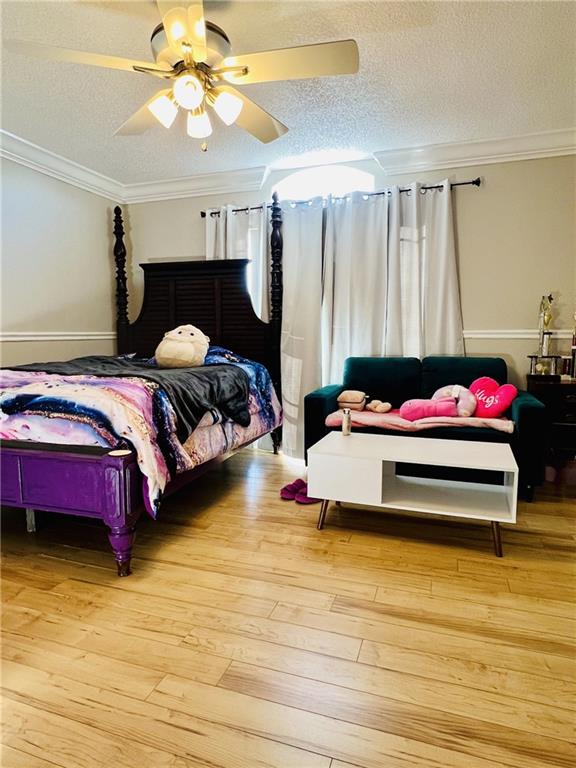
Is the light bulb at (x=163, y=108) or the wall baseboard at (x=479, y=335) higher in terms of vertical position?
the light bulb at (x=163, y=108)

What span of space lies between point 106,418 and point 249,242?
257cm

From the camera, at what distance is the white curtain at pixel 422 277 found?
3.55 m

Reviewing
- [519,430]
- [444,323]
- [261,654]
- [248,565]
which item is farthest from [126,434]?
[444,323]

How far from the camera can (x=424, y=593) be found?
71.3 inches

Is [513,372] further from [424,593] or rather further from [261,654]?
[261,654]

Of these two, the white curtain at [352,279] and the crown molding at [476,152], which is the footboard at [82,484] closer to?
the white curtain at [352,279]

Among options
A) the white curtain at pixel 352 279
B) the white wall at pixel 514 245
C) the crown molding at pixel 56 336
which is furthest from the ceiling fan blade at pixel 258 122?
the crown molding at pixel 56 336

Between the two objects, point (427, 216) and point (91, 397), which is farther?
point (427, 216)

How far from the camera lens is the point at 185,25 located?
1.63m

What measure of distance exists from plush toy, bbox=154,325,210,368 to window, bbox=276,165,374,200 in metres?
1.64

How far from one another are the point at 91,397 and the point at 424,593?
163cm

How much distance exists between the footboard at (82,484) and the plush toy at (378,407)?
6.05 ft

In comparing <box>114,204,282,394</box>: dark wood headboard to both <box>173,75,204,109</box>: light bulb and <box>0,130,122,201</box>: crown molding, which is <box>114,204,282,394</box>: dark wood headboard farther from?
<box>173,75,204,109</box>: light bulb

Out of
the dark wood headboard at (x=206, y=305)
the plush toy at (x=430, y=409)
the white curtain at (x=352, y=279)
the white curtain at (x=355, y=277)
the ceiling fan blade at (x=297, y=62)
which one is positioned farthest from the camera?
the dark wood headboard at (x=206, y=305)
